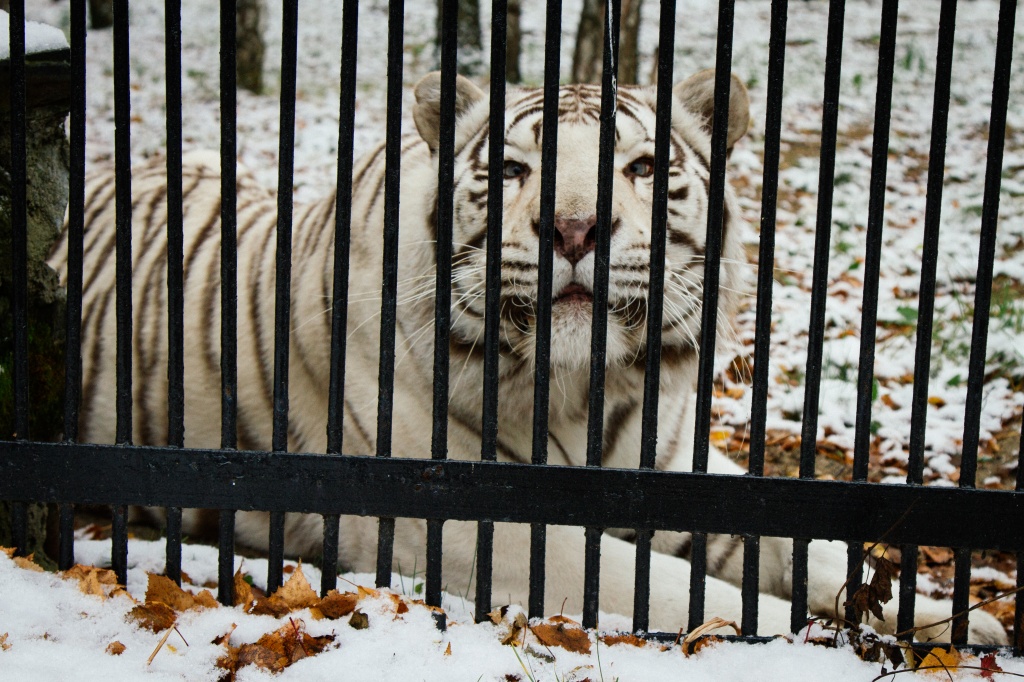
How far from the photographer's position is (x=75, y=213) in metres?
1.53

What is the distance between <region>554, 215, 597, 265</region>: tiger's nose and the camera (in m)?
1.77

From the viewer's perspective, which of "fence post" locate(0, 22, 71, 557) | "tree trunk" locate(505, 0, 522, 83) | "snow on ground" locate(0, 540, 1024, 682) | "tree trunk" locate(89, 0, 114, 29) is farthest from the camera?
"tree trunk" locate(89, 0, 114, 29)

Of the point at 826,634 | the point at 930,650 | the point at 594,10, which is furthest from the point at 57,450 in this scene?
the point at 594,10

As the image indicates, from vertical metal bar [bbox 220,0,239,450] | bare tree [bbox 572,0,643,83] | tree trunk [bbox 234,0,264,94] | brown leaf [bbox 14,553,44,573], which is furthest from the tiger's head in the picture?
tree trunk [bbox 234,0,264,94]

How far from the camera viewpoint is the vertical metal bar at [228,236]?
1468 mm

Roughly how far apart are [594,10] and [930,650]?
275 inches

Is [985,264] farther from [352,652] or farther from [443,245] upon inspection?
[352,652]

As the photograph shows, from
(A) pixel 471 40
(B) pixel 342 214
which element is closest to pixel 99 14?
(A) pixel 471 40

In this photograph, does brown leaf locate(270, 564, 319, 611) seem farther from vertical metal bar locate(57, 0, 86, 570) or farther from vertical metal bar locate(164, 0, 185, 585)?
vertical metal bar locate(57, 0, 86, 570)

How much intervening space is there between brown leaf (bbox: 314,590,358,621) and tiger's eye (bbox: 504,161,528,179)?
1.02m

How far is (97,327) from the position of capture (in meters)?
2.86

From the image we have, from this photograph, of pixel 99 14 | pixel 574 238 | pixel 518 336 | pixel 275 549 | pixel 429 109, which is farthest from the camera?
pixel 99 14

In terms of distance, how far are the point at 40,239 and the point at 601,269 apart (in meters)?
1.19

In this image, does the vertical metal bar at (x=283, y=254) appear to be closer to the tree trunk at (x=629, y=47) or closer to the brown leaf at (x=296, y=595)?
the brown leaf at (x=296, y=595)
